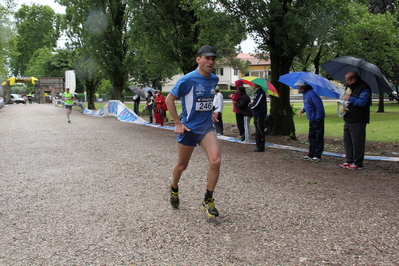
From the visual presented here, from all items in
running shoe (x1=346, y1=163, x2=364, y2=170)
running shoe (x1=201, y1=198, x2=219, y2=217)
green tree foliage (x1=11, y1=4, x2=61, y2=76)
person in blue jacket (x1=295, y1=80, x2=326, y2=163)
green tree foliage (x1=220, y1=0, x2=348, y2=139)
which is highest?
green tree foliage (x1=11, y1=4, x2=61, y2=76)

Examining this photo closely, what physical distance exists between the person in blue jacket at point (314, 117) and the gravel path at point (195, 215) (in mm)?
508

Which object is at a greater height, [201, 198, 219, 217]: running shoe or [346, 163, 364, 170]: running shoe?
[201, 198, 219, 217]: running shoe

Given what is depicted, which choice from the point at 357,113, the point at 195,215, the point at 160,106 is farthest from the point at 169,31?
the point at 195,215

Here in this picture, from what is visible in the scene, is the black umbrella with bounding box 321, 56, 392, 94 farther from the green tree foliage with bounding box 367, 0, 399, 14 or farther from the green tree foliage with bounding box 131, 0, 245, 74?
the green tree foliage with bounding box 367, 0, 399, 14

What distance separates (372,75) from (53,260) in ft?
22.3

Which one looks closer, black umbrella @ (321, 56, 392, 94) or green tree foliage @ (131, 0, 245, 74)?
black umbrella @ (321, 56, 392, 94)

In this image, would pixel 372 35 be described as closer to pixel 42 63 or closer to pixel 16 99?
pixel 16 99

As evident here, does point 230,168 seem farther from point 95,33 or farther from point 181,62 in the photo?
point 95,33

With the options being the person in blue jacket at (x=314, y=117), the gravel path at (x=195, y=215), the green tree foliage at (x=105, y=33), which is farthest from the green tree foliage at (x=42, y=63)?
the person in blue jacket at (x=314, y=117)

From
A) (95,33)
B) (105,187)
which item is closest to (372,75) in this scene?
(105,187)

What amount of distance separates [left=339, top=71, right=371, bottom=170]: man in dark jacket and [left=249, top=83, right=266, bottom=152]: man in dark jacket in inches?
102

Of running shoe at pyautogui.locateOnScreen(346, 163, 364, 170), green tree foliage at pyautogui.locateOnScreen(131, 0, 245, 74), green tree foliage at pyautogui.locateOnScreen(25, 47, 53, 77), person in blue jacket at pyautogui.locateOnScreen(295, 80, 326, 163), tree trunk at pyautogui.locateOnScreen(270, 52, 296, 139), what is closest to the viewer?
running shoe at pyautogui.locateOnScreen(346, 163, 364, 170)

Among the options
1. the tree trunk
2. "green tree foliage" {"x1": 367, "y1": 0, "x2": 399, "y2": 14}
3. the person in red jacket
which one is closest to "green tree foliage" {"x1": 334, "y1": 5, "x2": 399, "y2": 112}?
the person in red jacket

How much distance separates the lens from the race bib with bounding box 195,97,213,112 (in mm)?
4770
